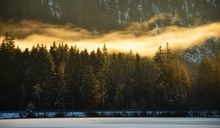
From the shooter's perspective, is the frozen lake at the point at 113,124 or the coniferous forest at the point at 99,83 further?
the coniferous forest at the point at 99,83

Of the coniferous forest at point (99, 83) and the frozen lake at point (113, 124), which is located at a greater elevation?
the coniferous forest at point (99, 83)

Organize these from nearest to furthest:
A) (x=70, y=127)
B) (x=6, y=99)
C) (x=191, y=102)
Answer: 1. (x=70, y=127)
2. (x=6, y=99)
3. (x=191, y=102)

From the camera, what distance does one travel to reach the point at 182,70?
113m

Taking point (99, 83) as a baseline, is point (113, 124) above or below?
below

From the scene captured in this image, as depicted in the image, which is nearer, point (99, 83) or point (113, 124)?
point (113, 124)

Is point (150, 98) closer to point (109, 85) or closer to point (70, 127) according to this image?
point (109, 85)

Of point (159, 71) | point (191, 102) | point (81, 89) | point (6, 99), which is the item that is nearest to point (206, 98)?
point (191, 102)

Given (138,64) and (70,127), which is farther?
(138,64)

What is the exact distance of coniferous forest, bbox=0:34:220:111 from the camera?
339 ft

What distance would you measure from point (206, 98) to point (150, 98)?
14299 mm

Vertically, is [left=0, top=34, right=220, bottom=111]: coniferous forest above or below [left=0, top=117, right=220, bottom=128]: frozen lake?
above

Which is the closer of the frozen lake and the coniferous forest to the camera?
the frozen lake

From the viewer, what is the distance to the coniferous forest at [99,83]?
103438 mm

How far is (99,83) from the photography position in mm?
110562
